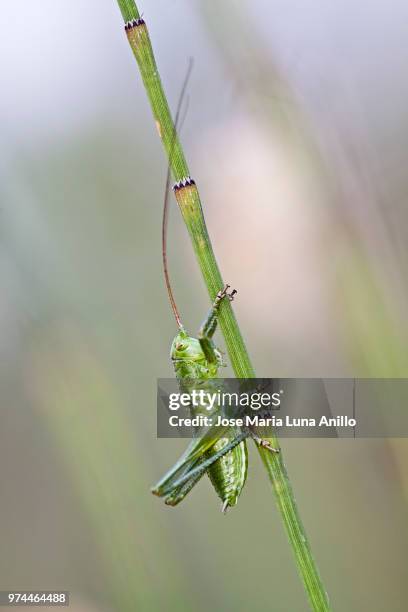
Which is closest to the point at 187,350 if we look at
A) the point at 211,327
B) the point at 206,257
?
the point at 211,327

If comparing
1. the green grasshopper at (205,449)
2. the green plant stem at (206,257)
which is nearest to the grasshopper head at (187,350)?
the green grasshopper at (205,449)

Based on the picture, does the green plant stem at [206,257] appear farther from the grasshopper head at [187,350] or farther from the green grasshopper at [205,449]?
the grasshopper head at [187,350]

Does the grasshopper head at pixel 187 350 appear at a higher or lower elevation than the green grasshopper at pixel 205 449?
higher

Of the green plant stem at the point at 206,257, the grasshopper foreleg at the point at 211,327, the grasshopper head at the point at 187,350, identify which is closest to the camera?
the green plant stem at the point at 206,257

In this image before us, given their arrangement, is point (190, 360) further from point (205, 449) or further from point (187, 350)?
point (205, 449)

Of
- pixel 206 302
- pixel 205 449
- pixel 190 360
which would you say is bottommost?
pixel 205 449

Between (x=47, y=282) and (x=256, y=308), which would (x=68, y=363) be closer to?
(x=47, y=282)
